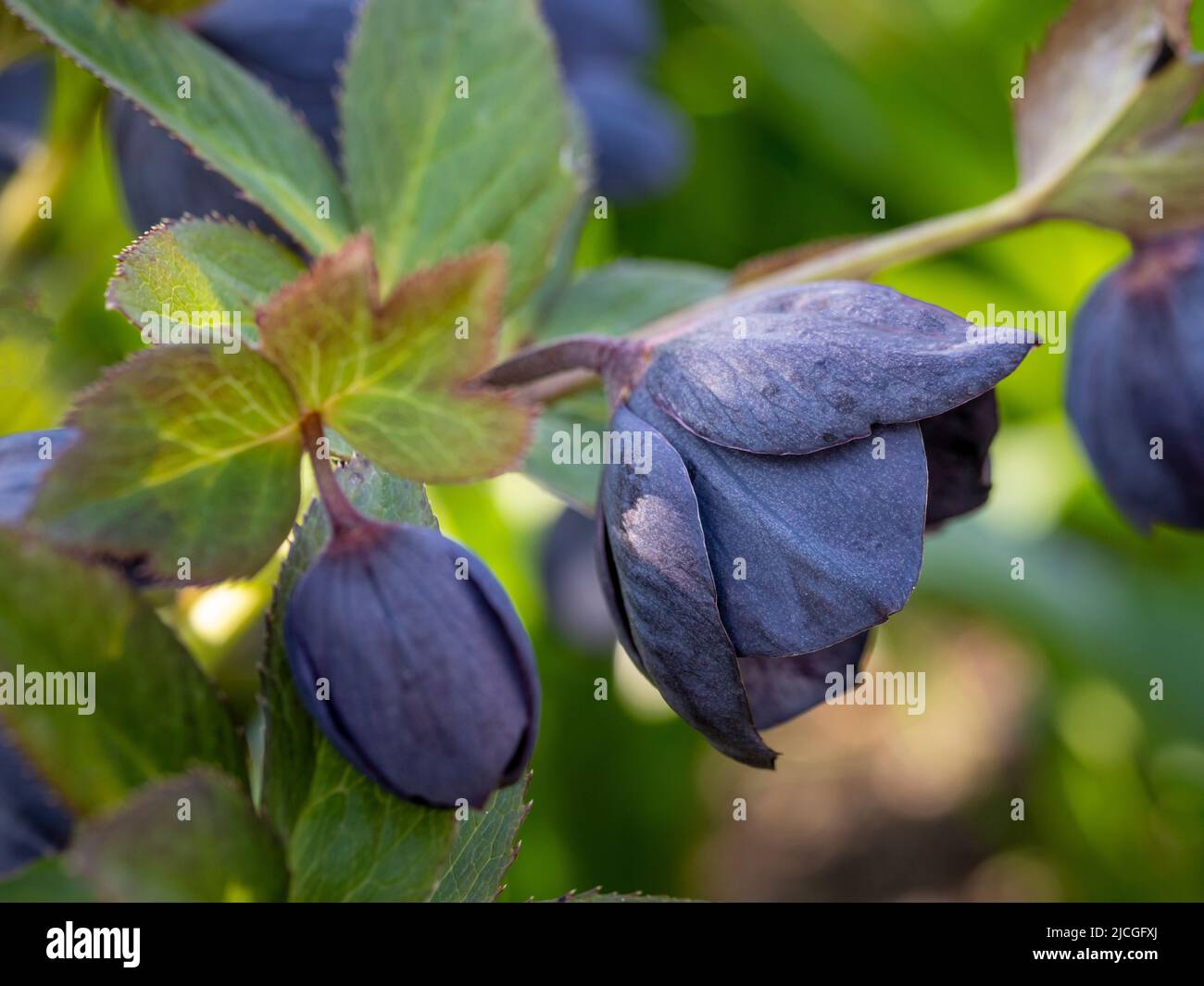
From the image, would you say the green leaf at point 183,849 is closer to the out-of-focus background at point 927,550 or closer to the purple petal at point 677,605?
the purple petal at point 677,605

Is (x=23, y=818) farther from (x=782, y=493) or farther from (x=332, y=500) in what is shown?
(x=782, y=493)

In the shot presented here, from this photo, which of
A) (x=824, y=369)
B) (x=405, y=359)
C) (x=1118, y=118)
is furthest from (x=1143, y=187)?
(x=405, y=359)

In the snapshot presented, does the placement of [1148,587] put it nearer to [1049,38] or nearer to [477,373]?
[1049,38]

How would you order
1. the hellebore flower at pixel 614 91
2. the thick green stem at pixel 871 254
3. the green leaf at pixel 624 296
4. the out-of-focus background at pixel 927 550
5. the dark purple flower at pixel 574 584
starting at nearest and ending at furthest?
the thick green stem at pixel 871 254
the green leaf at pixel 624 296
the hellebore flower at pixel 614 91
the dark purple flower at pixel 574 584
the out-of-focus background at pixel 927 550

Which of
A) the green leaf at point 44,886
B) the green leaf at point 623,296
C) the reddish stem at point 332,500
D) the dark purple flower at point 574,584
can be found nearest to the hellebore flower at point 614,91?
the green leaf at point 623,296

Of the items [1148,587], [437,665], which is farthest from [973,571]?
[437,665]

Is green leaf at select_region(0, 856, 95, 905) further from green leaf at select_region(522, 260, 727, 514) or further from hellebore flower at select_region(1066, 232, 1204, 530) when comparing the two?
hellebore flower at select_region(1066, 232, 1204, 530)

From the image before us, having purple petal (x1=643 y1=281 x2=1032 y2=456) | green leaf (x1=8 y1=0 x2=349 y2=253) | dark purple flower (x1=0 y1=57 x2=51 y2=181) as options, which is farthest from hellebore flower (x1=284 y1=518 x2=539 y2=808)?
dark purple flower (x1=0 y1=57 x2=51 y2=181)

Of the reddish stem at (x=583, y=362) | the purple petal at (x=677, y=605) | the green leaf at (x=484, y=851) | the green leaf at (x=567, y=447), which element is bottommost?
the green leaf at (x=484, y=851)
